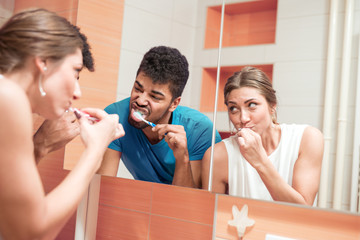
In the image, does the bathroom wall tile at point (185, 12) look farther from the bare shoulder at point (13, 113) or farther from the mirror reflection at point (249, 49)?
the bare shoulder at point (13, 113)

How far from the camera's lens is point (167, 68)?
110 cm

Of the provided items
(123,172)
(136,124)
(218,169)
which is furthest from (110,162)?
(218,169)

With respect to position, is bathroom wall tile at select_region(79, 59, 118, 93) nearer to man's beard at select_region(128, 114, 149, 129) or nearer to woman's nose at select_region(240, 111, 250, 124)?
man's beard at select_region(128, 114, 149, 129)

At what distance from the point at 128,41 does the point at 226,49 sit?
0.36 metres

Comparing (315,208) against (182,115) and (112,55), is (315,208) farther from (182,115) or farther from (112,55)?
(112,55)

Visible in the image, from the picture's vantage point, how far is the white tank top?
87 cm

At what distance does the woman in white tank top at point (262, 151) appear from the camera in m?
0.85

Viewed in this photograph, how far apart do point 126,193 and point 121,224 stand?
4.1 inches

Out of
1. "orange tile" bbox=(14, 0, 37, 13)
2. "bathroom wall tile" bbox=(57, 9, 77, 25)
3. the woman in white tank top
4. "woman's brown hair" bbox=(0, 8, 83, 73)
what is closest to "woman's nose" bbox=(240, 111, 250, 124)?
the woman in white tank top

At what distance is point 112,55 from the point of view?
125 cm

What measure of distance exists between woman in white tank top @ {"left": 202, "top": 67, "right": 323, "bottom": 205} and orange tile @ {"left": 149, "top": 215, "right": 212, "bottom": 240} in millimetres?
156

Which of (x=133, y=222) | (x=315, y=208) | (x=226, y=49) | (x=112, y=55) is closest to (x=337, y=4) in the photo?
→ (x=226, y=49)

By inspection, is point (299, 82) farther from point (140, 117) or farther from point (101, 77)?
point (101, 77)

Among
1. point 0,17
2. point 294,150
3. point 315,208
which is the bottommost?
point 315,208
